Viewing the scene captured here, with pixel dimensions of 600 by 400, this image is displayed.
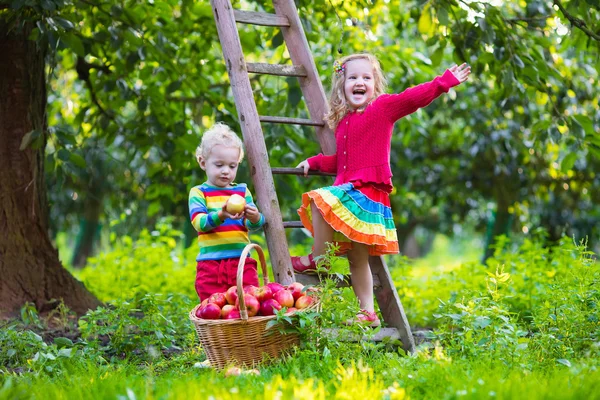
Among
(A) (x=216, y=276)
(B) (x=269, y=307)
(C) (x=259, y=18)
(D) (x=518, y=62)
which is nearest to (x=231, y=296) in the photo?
(B) (x=269, y=307)

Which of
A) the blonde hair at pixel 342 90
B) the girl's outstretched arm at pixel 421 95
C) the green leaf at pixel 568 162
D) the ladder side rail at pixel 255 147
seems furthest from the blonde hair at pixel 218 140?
the green leaf at pixel 568 162

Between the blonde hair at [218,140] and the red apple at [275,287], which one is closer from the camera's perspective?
the red apple at [275,287]

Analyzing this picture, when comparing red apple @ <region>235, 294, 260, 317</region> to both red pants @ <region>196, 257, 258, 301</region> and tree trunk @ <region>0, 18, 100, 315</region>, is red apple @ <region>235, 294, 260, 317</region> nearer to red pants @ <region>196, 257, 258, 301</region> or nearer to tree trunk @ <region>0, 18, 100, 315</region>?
red pants @ <region>196, 257, 258, 301</region>

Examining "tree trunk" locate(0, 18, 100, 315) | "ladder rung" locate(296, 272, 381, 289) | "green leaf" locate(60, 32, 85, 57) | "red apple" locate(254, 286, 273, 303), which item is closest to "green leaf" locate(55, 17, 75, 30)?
"green leaf" locate(60, 32, 85, 57)

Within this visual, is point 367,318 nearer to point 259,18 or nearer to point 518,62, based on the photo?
point 259,18

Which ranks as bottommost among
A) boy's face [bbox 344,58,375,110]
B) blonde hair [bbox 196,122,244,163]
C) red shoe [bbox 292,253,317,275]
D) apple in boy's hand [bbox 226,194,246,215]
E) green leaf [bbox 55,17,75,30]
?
red shoe [bbox 292,253,317,275]

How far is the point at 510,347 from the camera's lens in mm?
3412

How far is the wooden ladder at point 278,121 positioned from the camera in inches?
157

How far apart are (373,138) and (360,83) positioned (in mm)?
333

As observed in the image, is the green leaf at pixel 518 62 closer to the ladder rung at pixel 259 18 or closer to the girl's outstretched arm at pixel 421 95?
the girl's outstretched arm at pixel 421 95

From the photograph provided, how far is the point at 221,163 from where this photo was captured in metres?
4.04

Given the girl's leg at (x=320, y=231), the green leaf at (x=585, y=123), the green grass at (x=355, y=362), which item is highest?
the green leaf at (x=585, y=123)

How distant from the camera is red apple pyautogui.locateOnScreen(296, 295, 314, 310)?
3.53m

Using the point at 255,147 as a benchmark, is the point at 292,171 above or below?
A: below
